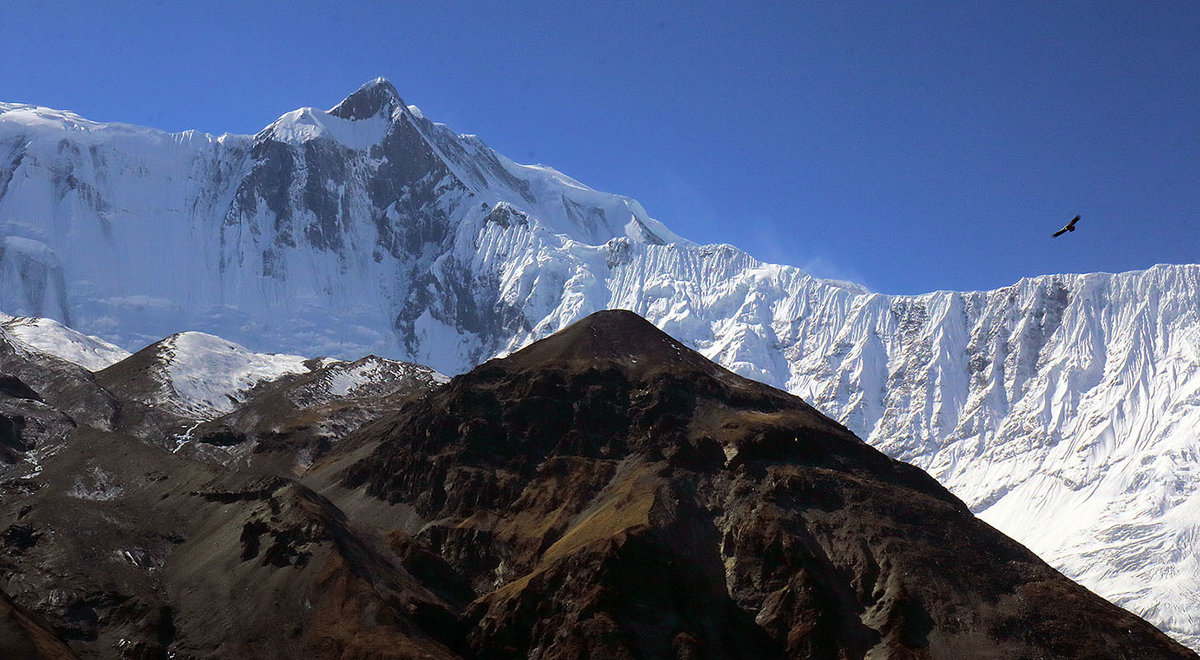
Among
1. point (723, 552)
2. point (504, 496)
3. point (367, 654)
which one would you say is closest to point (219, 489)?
point (504, 496)

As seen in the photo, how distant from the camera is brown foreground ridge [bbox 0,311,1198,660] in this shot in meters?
136

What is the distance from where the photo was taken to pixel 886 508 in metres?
160

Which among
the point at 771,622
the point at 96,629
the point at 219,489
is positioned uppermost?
the point at 219,489

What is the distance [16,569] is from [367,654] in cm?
4010

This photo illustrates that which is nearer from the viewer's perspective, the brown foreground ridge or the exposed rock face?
the brown foreground ridge

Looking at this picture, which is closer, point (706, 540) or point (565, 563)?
point (565, 563)

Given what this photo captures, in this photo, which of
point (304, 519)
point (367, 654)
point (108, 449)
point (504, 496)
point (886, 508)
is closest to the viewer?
point (367, 654)

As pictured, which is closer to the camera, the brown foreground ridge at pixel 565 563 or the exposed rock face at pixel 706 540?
the brown foreground ridge at pixel 565 563

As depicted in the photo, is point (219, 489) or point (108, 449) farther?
point (108, 449)

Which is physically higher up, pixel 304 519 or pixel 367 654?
pixel 304 519

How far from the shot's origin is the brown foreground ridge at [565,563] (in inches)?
5340

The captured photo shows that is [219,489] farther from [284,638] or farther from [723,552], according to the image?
[723,552]

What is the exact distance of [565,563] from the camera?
14575 centimetres

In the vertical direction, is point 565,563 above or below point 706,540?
below
